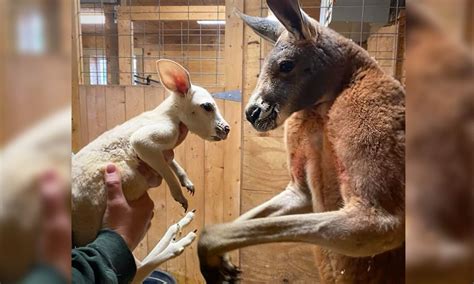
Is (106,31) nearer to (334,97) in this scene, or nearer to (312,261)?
(334,97)

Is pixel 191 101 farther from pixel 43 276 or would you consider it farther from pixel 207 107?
pixel 43 276

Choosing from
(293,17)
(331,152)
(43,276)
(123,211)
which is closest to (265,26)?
(293,17)

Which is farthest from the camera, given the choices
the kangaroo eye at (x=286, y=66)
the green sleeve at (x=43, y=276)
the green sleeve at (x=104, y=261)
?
the kangaroo eye at (x=286, y=66)

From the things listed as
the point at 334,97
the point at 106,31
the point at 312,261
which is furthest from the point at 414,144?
the point at 106,31

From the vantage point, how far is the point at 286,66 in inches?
36.4

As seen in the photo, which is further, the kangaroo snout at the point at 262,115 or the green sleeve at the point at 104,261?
the kangaroo snout at the point at 262,115

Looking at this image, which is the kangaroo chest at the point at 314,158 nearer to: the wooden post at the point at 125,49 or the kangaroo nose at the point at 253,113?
the kangaroo nose at the point at 253,113

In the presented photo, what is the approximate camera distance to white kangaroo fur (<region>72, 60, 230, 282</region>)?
93cm

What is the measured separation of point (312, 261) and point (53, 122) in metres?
0.65

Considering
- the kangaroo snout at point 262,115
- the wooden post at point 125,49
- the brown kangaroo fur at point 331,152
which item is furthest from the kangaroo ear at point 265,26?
the wooden post at point 125,49

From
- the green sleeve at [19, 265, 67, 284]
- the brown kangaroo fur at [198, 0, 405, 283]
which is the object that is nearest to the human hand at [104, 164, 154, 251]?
the brown kangaroo fur at [198, 0, 405, 283]

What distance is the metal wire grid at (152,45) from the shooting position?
976 millimetres

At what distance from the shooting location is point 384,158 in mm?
876

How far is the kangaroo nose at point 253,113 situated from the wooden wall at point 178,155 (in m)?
0.03
